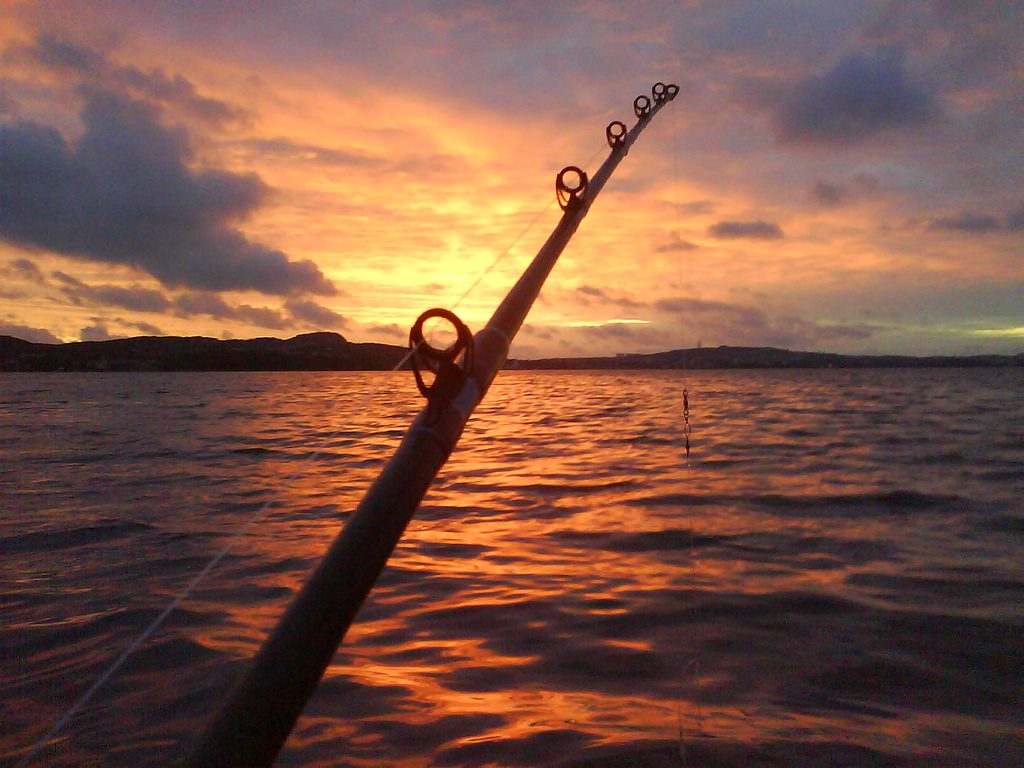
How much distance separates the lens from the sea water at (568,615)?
449 centimetres

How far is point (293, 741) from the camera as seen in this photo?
447 centimetres

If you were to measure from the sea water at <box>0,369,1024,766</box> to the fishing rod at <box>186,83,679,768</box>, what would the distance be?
117cm

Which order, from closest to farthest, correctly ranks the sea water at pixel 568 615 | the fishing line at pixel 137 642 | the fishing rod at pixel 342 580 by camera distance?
1. the fishing rod at pixel 342 580
2. the fishing line at pixel 137 642
3. the sea water at pixel 568 615

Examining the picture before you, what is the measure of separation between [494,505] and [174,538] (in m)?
4.61

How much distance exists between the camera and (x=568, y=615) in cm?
643

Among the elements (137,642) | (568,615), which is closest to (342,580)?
(137,642)

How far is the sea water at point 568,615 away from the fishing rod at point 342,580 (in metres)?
1.17

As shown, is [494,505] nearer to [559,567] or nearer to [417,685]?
[559,567]

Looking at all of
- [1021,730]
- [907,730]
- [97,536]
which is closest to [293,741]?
[907,730]

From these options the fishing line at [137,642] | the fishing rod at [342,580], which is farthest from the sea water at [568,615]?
the fishing rod at [342,580]

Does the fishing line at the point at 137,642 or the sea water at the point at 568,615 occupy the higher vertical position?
the fishing line at the point at 137,642

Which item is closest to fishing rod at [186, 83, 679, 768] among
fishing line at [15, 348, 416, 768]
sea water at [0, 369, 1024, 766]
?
fishing line at [15, 348, 416, 768]

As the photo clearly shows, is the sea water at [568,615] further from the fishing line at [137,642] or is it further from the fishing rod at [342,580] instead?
the fishing rod at [342,580]

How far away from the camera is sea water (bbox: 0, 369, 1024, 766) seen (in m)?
4.49
